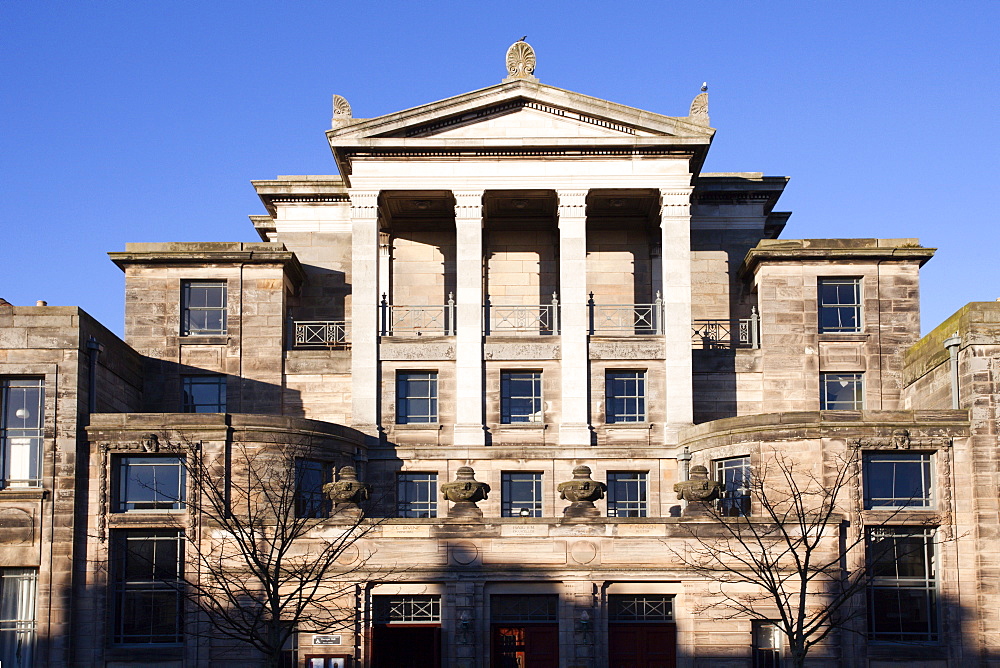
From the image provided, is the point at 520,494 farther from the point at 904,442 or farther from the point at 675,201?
the point at 904,442

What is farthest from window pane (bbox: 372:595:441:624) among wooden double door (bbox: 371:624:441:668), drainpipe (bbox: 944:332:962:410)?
drainpipe (bbox: 944:332:962:410)

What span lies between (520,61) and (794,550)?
2161cm

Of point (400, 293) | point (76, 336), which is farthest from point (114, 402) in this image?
point (400, 293)

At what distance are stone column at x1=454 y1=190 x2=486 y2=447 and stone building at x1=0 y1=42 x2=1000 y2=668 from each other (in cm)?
11

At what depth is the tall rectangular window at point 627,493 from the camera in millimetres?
47531

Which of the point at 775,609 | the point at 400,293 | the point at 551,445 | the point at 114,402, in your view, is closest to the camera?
the point at 775,609

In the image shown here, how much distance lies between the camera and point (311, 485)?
4394 centimetres

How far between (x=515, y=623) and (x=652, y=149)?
18949 mm

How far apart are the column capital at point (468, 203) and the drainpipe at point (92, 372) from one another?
14.0m

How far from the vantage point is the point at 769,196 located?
181 ft

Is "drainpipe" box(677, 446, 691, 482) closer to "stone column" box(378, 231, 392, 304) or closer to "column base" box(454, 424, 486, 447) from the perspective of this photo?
"column base" box(454, 424, 486, 447)

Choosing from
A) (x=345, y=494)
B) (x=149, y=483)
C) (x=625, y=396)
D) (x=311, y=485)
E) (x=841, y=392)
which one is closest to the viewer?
(x=345, y=494)

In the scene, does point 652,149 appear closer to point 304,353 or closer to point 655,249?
point 655,249

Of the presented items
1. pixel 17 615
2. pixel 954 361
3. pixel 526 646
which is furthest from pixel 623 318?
pixel 17 615
